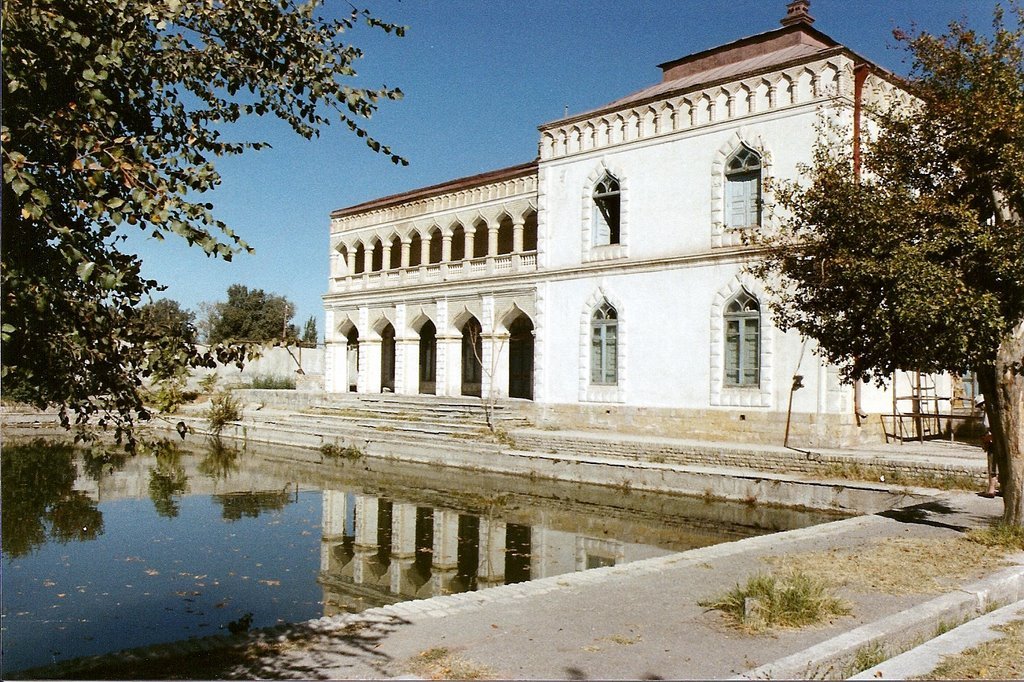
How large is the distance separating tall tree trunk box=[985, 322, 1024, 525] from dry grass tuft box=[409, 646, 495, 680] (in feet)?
23.0

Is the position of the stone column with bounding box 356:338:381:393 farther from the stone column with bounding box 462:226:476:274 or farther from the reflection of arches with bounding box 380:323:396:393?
the stone column with bounding box 462:226:476:274

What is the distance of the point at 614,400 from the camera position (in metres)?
21.5

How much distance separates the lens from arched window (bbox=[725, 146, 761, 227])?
1912cm

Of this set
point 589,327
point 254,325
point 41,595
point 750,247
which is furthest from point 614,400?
point 254,325

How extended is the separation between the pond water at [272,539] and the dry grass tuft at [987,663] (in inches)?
185

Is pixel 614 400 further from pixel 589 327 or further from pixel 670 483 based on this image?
pixel 670 483

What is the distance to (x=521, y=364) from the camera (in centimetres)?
2783

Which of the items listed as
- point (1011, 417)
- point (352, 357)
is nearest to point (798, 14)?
point (1011, 417)

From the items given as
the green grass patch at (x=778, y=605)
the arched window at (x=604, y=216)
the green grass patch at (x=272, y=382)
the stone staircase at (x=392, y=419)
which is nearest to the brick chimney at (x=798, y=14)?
the arched window at (x=604, y=216)

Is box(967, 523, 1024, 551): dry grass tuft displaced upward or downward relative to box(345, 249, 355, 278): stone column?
downward

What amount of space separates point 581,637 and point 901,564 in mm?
3974

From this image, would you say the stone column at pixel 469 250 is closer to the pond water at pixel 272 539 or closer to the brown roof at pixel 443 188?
the brown roof at pixel 443 188

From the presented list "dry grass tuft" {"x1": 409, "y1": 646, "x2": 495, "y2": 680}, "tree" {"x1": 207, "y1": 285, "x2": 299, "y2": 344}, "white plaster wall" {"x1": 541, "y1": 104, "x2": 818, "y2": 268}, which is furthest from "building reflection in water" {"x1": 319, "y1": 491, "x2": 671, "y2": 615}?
"tree" {"x1": 207, "y1": 285, "x2": 299, "y2": 344}

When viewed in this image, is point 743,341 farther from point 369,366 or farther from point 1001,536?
point 369,366
